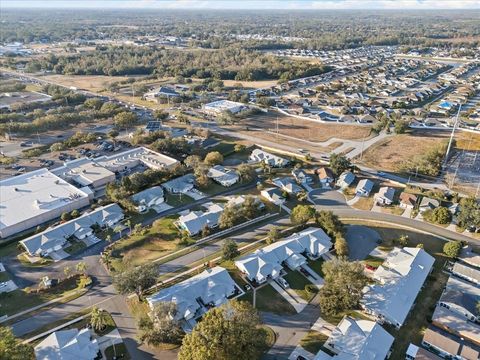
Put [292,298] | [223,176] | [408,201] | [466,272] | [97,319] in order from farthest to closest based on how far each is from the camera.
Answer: [223,176] → [408,201] → [466,272] → [292,298] → [97,319]

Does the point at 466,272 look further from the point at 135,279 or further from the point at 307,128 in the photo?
the point at 307,128

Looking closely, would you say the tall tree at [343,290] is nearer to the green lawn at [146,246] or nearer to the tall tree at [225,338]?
the tall tree at [225,338]

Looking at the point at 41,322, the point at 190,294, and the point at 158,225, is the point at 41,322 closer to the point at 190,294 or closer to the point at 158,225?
the point at 190,294

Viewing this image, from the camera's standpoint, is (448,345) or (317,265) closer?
(448,345)

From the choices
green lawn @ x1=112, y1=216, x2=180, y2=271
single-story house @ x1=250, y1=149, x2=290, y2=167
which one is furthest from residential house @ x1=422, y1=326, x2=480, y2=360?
single-story house @ x1=250, y1=149, x2=290, y2=167

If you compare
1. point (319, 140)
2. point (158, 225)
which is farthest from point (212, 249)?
point (319, 140)

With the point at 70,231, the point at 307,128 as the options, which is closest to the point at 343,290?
the point at 70,231
